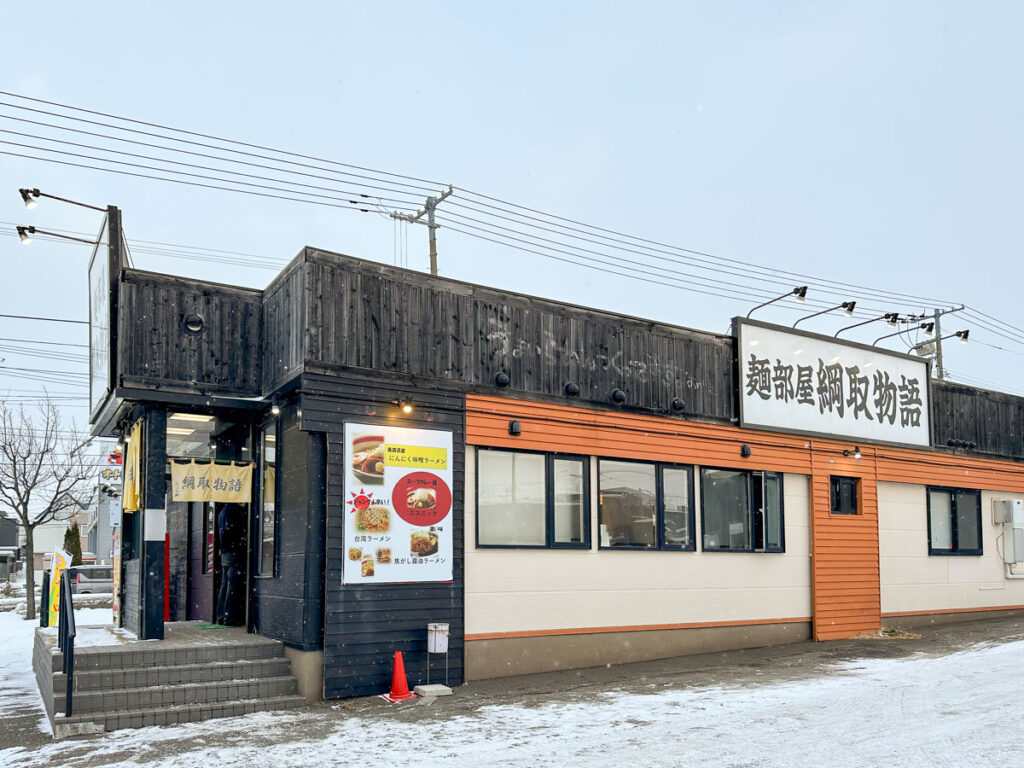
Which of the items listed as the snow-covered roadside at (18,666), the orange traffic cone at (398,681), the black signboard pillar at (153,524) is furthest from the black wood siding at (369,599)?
the snow-covered roadside at (18,666)

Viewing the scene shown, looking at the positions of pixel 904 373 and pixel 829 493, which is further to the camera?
pixel 904 373

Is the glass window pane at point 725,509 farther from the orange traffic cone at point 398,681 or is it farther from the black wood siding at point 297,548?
the black wood siding at point 297,548

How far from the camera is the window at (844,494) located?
670 inches

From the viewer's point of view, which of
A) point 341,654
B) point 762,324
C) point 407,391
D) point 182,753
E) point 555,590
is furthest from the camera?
point 762,324

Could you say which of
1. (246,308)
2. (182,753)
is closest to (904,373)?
(246,308)

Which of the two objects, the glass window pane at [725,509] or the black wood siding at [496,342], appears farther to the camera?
the glass window pane at [725,509]

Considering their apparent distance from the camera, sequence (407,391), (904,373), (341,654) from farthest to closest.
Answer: (904,373)
(407,391)
(341,654)

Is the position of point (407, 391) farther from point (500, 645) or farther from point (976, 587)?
point (976, 587)

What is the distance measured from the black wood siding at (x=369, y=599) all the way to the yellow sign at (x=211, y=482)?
7.91 ft

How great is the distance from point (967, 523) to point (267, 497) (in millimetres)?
14571

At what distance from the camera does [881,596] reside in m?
17.2

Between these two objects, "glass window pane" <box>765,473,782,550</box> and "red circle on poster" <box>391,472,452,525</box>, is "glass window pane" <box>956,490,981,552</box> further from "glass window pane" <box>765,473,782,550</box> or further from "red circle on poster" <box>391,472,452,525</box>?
"red circle on poster" <box>391,472,452,525</box>

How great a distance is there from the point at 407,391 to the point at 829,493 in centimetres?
859

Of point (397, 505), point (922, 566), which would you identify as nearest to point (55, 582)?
point (397, 505)
